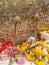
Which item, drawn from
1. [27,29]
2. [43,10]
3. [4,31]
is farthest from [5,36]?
[43,10]

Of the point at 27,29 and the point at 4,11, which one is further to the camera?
the point at 27,29

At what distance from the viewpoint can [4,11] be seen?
2863 millimetres

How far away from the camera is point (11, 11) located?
2.85 metres

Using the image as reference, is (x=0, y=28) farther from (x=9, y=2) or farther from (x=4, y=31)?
(x=9, y=2)

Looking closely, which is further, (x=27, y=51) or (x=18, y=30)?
(x=18, y=30)

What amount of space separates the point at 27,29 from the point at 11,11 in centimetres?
34

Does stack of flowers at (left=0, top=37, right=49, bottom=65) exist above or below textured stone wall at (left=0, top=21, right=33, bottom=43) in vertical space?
above

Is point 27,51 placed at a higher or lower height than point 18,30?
higher

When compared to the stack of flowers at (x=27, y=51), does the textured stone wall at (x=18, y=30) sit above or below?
below

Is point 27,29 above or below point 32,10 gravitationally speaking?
below

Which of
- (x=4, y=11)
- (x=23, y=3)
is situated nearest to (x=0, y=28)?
(x=4, y=11)

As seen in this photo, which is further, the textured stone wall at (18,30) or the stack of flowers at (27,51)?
the textured stone wall at (18,30)

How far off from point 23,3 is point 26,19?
1.03 feet

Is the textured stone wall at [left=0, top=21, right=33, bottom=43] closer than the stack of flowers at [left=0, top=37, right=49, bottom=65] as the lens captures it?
No
